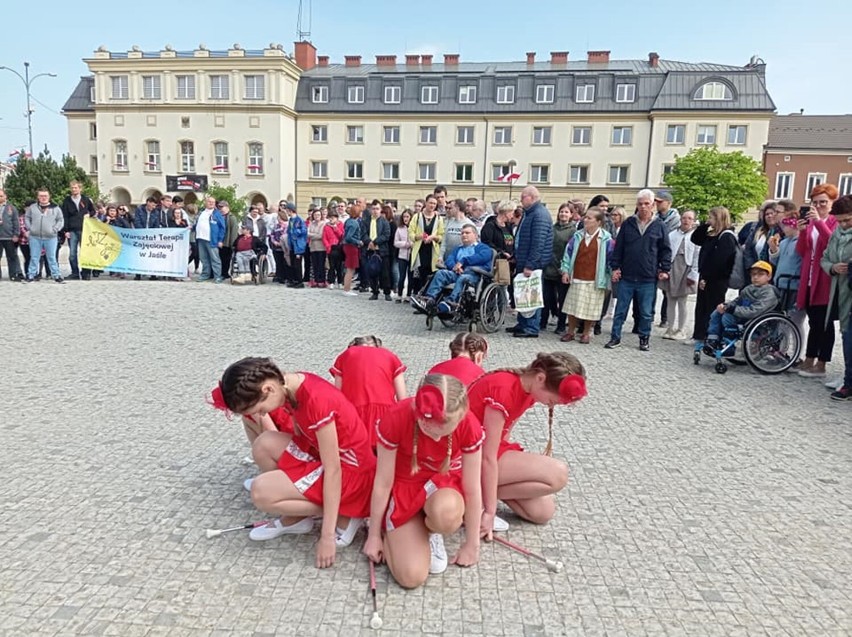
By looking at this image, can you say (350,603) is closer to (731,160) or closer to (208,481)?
(208,481)

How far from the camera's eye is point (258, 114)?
2114 inches

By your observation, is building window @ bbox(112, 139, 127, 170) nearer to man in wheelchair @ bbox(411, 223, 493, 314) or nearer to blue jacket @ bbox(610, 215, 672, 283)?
man in wheelchair @ bbox(411, 223, 493, 314)

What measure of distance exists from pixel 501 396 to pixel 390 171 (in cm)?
5417

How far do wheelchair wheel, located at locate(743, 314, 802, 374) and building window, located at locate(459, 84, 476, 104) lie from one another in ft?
165

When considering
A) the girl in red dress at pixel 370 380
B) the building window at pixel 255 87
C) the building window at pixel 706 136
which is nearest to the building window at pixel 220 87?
the building window at pixel 255 87

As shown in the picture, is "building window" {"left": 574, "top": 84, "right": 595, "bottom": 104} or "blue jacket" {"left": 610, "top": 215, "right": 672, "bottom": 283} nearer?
"blue jacket" {"left": 610, "top": 215, "right": 672, "bottom": 283}

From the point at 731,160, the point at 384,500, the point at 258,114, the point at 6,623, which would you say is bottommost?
the point at 6,623

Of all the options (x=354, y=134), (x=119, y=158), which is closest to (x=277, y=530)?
(x=354, y=134)

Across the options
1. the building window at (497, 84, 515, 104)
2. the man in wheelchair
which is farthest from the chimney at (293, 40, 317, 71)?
the man in wheelchair

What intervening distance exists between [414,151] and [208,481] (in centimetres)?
5312

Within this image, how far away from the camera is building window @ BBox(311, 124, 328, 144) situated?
183 ft

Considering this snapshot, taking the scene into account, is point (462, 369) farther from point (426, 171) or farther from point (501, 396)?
point (426, 171)

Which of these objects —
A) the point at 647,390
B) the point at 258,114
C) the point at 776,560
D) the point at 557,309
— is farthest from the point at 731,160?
the point at 776,560

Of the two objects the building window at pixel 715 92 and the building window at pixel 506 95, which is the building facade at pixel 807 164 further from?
the building window at pixel 506 95
